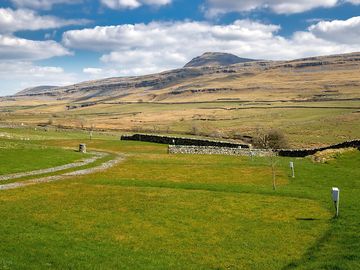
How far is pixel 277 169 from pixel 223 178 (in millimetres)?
8948

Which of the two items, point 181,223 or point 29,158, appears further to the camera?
point 29,158

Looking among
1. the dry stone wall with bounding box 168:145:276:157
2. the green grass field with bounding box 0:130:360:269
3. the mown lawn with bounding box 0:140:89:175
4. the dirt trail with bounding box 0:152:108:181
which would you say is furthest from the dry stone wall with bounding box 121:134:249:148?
the green grass field with bounding box 0:130:360:269

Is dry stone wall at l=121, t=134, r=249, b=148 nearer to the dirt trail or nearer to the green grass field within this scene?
the dirt trail

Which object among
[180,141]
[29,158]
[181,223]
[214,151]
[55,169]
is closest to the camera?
[181,223]

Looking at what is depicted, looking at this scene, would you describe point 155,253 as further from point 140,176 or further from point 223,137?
point 223,137

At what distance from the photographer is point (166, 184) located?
122ft

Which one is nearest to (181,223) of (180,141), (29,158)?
(29,158)

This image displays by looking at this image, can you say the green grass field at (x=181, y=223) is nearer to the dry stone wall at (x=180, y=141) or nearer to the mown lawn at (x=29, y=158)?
the mown lawn at (x=29, y=158)

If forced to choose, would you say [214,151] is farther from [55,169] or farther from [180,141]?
[55,169]

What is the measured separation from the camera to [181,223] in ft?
79.5

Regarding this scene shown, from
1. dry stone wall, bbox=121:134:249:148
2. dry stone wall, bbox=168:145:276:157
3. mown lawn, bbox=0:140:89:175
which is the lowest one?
dry stone wall, bbox=168:145:276:157

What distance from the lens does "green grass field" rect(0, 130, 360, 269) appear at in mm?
18141

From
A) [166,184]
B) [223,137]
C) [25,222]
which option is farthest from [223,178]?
[223,137]

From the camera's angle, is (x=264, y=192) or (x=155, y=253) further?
(x=264, y=192)
